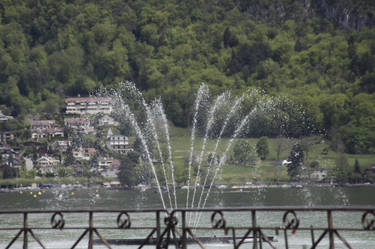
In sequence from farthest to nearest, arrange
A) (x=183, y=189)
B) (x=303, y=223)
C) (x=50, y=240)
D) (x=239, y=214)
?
(x=183, y=189)
(x=239, y=214)
(x=303, y=223)
(x=50, y=240)

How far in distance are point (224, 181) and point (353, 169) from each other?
26601 mm

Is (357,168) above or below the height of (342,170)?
above

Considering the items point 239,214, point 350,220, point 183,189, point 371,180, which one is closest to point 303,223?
point 350,220

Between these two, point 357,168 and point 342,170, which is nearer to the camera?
point 342,170

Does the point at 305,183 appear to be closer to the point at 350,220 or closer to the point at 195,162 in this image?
the point at 195,162

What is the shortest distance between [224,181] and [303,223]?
118 meters

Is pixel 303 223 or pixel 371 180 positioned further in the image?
pixel 371 180

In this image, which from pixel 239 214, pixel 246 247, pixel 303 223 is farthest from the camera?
pixel 239 214

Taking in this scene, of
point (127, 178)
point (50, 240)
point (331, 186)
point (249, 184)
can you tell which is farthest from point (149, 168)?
point (50, 240)

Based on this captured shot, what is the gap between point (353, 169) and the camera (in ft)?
644

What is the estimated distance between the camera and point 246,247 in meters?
47.8

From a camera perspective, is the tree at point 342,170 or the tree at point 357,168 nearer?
the tree at point 342,170

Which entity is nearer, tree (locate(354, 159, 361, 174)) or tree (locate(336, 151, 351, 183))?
tree (locate(336, 151, 351, 183))

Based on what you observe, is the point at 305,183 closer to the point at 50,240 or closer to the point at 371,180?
the point at 371,180
